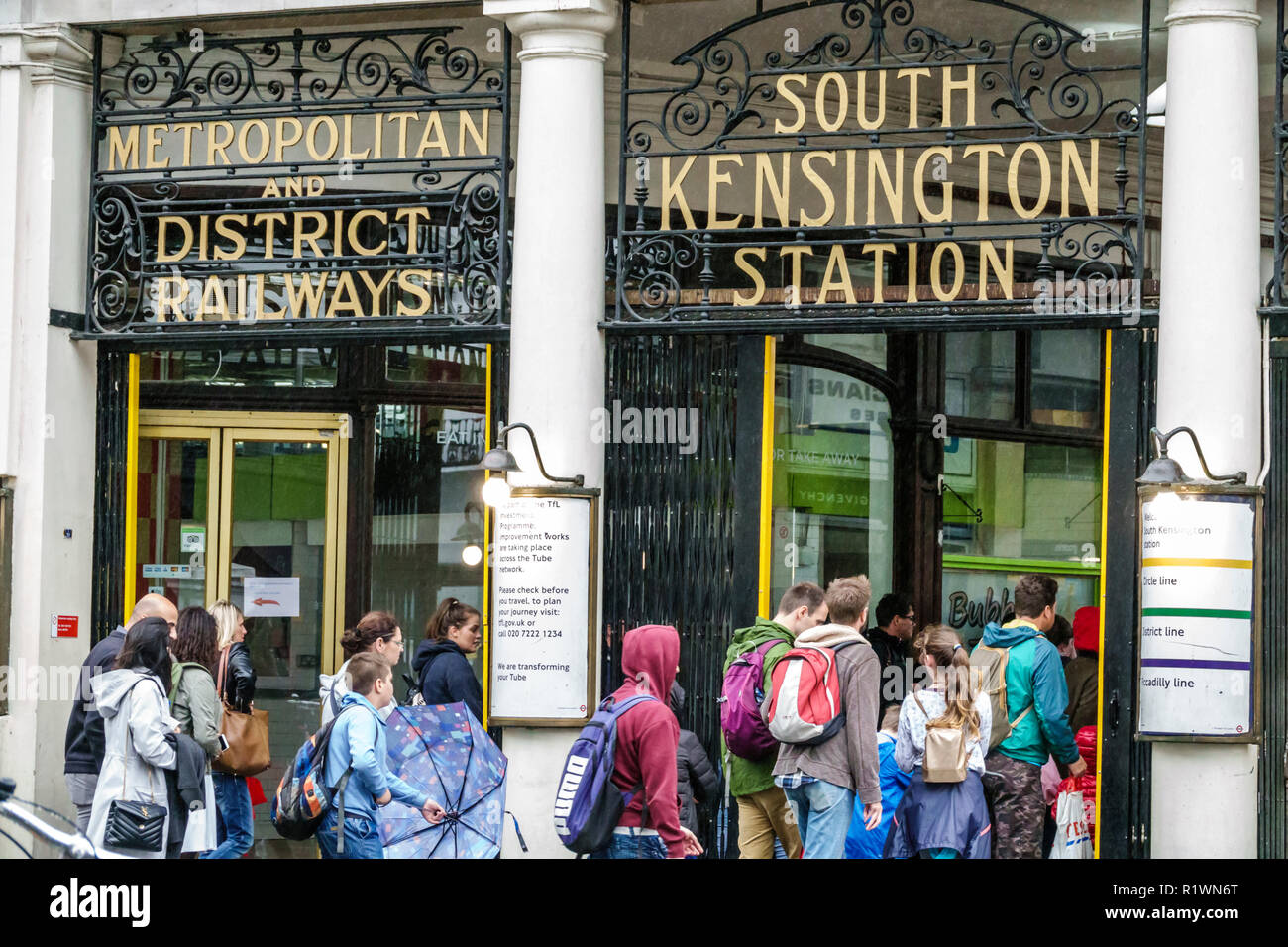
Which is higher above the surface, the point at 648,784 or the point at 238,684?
the point at 238,684

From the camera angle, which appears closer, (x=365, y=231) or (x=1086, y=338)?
(x=365, y=231)

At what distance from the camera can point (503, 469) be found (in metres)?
8.66

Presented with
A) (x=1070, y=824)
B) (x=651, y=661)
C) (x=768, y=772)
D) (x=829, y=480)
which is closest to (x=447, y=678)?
(x=768, y=772)

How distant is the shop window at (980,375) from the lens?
42.4 ft

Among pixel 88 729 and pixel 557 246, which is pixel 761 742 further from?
pixel 88 729

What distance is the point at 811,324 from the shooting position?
29.3ft

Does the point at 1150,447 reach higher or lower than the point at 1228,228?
lower

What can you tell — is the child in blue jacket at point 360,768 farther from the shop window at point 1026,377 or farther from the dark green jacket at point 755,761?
the shop window at point 1026,377

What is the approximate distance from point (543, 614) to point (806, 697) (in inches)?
71.3

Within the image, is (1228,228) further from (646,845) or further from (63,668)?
(63,668)

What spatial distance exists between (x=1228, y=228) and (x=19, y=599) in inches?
263

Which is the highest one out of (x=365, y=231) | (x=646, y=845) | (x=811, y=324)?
(x=365, y=231)

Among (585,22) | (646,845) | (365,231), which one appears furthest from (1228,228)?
(365,231)

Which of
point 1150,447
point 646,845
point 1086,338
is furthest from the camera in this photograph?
point 1086,338
